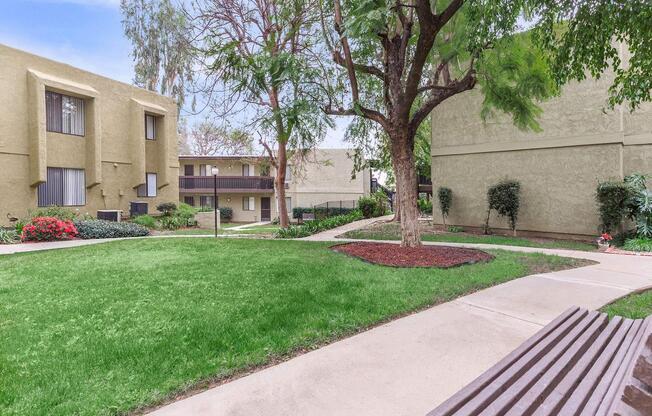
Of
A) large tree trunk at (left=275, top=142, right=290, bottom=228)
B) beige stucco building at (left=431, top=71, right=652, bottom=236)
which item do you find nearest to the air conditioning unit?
large tree trunk at (left=275, top=142, right=290, bottom=228)

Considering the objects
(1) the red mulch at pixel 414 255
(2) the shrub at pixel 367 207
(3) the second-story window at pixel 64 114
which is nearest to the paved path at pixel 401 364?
(1) the red mulch at pixel 414 255

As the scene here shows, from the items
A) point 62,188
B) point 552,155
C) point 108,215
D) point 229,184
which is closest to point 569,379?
point 552,155

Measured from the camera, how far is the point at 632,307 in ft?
14.9

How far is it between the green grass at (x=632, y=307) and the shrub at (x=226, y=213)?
94.0 ft

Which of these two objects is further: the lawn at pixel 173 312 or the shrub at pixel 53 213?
the shrub at pixel 53 213

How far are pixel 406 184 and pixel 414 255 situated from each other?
1717mm

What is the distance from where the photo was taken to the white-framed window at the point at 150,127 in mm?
19625

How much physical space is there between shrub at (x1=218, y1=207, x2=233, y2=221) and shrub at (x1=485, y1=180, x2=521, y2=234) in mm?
23291

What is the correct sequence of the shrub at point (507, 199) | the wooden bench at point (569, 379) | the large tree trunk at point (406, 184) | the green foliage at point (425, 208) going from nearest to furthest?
the wooden bench at point (569, 379)
the large tree trunk at point (406, 184)
the shrub at point (507, 199)
the green foliage at point (425, 208)

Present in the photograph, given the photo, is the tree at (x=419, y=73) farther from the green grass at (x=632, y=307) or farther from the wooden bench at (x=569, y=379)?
the wooden bench at (x=569, y=379)

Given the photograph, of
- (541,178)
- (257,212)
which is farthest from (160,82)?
(541,178)

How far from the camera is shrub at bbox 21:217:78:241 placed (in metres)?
11.8

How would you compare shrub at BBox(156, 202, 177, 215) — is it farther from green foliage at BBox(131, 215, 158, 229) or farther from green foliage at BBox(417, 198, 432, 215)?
green foliage at BBox(417, 198, 432, 215)

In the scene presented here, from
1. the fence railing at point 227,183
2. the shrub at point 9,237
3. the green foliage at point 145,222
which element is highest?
the fence railing at point 227,183
